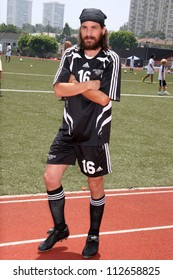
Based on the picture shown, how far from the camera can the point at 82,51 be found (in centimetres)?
362

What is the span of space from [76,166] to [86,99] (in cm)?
370

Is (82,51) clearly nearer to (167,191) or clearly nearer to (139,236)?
(139,236)

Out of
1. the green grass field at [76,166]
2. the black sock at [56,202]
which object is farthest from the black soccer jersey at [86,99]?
the green grass field at [76,166]

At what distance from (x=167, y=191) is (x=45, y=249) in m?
2.81

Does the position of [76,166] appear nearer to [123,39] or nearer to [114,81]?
[114,81]

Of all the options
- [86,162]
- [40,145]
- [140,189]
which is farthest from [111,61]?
[40,145]

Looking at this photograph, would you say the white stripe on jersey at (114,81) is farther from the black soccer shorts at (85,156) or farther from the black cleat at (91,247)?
the black cleat at (91,247)

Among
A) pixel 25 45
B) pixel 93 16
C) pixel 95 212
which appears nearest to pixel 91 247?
pixel 95 212

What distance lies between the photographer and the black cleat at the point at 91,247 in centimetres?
381

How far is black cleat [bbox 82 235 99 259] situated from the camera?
12.5ft

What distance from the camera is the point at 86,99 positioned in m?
3.57
